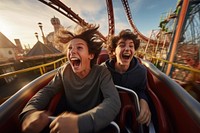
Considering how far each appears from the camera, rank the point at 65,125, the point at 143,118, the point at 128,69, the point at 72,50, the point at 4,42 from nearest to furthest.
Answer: the point at 65,125
the point at 143,118
the point at 72,50
the point at 128,69
the point at 4,42

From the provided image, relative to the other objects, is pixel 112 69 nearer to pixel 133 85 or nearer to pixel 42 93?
pixel 133 85

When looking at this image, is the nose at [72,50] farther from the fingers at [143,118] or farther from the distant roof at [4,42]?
the distant roof at [4,42]

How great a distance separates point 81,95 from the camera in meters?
0.88

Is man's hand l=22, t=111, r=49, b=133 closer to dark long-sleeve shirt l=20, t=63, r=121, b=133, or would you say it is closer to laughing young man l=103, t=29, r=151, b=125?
dark long-sleeve shirt l=20, t=63, r=121, b=133

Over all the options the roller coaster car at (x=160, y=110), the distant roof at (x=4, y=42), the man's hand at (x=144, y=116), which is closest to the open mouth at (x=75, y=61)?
the roller coaster car at (x=160, y=110)

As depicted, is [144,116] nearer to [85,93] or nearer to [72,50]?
[85,93]

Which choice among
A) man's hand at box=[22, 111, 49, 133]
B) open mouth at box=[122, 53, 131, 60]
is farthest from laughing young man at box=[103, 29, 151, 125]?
man's hand at box=[22, 111, 49, 133]

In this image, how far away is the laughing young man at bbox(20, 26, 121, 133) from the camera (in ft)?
1.75

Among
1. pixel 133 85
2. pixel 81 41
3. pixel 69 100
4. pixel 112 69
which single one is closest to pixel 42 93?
pixel 69 100

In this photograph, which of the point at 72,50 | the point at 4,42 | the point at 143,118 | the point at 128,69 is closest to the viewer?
the point at 143,118

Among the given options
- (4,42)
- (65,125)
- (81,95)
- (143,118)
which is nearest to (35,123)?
(65,125)

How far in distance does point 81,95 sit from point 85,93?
0.04m

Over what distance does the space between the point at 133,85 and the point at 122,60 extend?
0.30 metres

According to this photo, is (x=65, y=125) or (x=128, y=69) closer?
(x=65, y=125)
